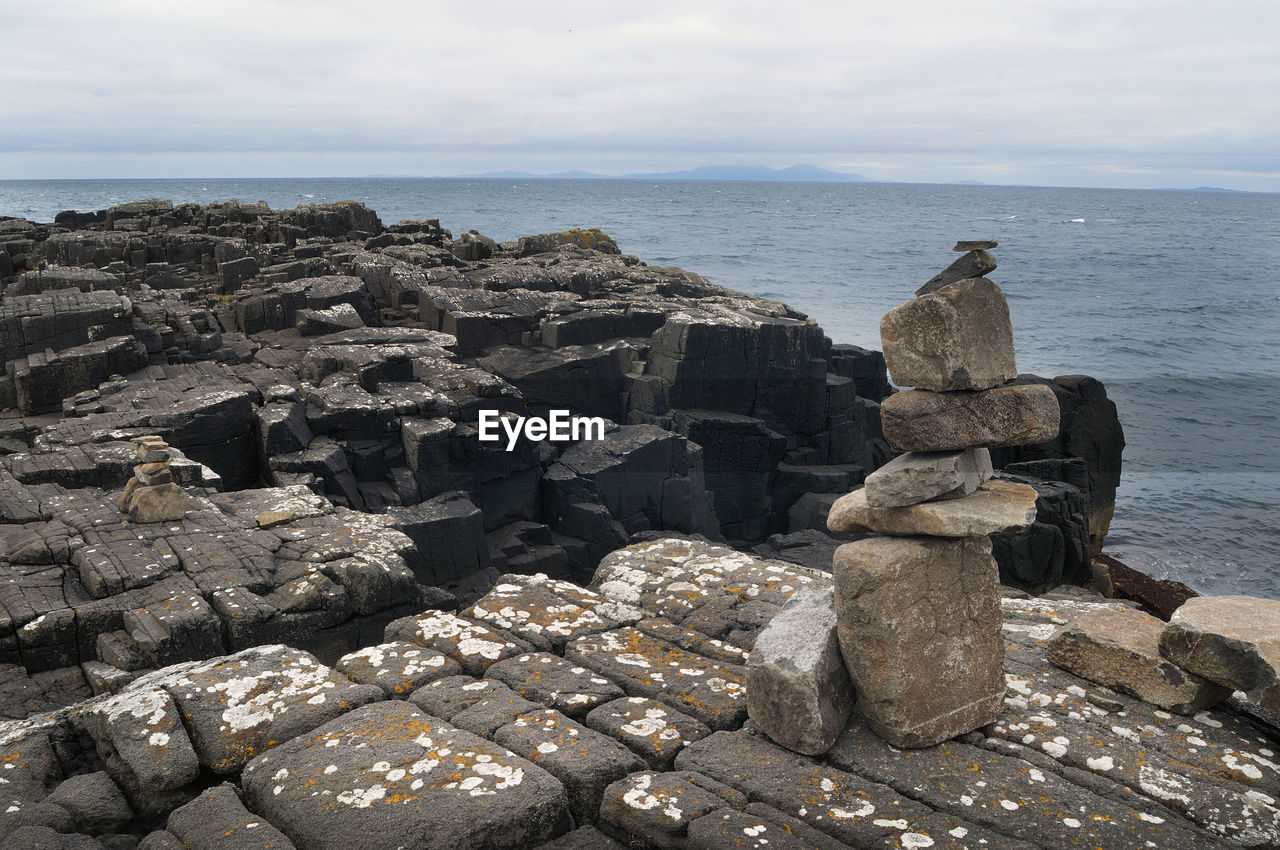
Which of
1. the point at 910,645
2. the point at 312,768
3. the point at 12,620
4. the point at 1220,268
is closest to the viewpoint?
the point at 312,768

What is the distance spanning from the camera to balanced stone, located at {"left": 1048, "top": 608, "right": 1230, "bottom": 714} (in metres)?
5.74

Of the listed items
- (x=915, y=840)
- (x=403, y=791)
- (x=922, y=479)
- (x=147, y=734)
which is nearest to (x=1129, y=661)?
(x=922, y=479)

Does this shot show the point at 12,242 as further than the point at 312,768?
Yes

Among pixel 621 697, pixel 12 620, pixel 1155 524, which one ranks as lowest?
pixel 1155 524

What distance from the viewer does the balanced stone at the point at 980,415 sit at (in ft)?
18.0

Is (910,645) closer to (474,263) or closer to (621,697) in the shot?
(621,697)

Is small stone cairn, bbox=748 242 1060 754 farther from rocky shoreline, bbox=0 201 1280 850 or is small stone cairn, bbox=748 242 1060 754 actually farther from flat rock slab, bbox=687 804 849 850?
flat rock slab, bbox=687 804 849 850

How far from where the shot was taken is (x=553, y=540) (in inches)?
693

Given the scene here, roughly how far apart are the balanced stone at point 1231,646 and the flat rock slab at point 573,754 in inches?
140

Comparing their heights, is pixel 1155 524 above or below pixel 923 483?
below

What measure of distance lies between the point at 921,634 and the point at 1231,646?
1.89m

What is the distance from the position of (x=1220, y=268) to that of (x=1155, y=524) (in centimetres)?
9156

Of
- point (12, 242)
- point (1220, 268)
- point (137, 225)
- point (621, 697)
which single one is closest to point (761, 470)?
point (621, 697)

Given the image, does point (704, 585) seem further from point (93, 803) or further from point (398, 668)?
point (93, 803)
